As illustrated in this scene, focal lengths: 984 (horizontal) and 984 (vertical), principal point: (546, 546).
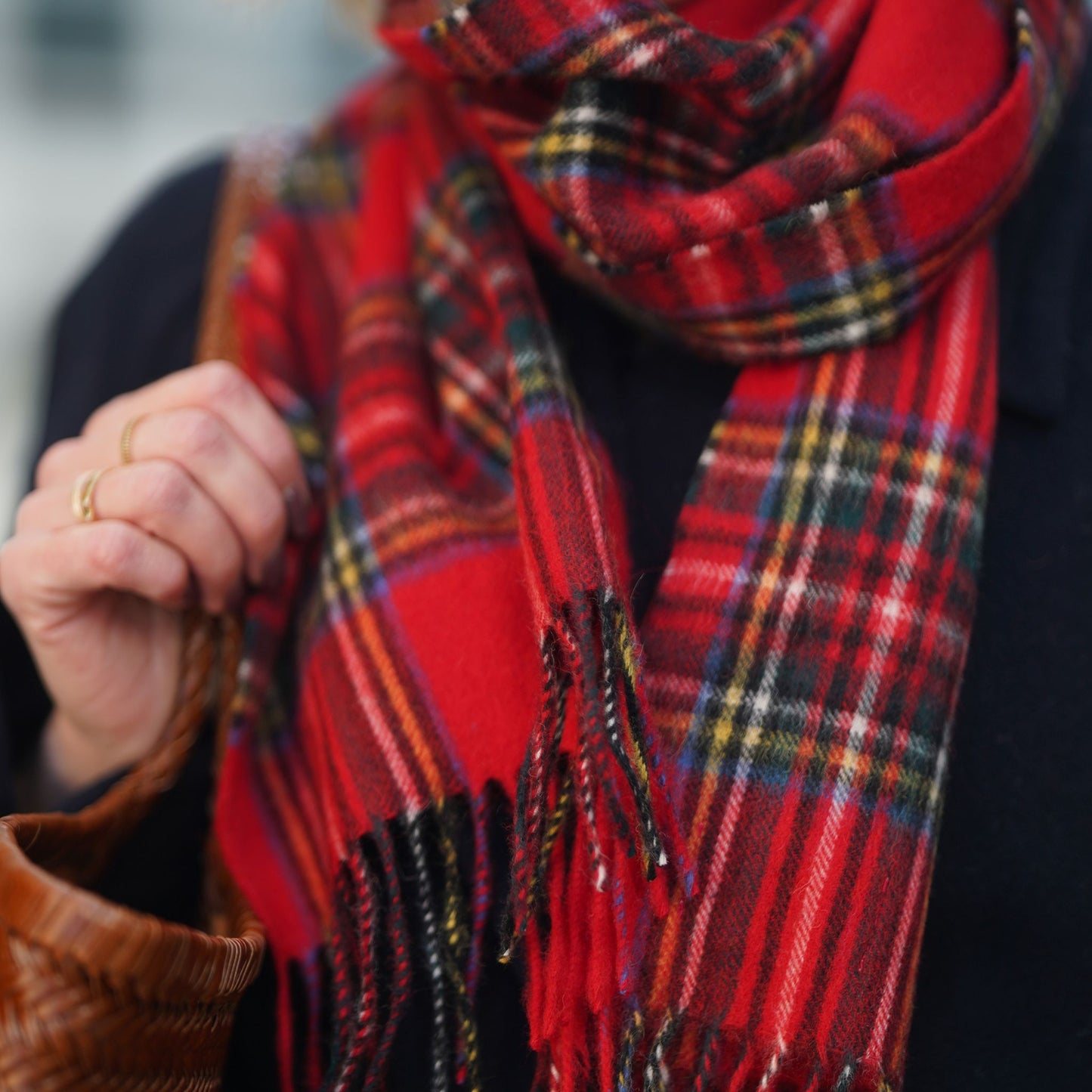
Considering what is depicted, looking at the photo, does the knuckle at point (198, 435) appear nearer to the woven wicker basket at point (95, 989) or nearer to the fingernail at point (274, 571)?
the fingernail at point (274, 571)

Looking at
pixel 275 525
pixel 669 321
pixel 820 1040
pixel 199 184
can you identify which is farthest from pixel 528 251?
pixel 820 1040

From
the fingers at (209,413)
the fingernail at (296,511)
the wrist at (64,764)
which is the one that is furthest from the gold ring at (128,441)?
the wrist at (64,764)

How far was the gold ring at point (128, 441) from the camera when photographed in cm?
64

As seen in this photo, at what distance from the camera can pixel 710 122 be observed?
0.68m

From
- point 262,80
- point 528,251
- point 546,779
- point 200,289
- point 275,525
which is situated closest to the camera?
point 546,779

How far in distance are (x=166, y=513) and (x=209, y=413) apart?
0.08 m

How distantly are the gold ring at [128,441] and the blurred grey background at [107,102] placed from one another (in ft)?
6.52

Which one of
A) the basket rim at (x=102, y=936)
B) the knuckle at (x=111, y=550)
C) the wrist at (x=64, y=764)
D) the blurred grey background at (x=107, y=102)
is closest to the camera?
the basket rim at (x=102, y=936)

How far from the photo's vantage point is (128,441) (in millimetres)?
640

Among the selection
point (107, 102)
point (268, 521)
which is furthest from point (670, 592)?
point (107, 102)

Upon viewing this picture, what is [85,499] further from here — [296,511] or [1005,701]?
[1005,701]

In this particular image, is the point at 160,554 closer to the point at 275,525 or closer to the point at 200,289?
the point at 275,525

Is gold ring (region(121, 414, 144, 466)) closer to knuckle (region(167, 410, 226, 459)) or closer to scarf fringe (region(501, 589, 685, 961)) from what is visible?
knuckle (region(167, 410, 226, 459))

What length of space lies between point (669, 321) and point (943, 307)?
7.4 inches
